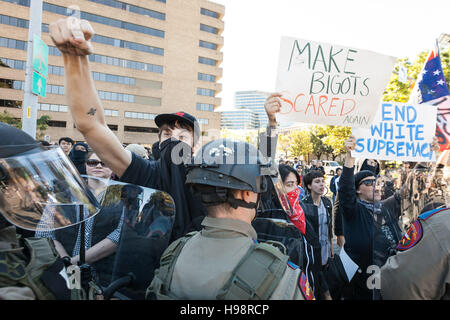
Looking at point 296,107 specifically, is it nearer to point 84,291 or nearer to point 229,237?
point 229,237

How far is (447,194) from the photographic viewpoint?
2504 mm

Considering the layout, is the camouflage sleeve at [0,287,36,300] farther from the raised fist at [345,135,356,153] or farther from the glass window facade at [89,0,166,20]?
the glass window facade at [89,0,166,20]

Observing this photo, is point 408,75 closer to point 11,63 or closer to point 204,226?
point 204,226

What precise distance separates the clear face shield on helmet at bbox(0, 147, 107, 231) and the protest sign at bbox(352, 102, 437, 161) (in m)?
3.44

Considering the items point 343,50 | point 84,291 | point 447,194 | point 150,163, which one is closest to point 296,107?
point 343,50

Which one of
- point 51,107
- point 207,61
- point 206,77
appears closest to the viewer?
point 51,107

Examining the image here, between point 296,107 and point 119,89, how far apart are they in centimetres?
5167

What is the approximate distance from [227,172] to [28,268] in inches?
36.1

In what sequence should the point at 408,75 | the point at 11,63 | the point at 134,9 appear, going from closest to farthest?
1. the point at 408,75
2. the point at 11,63
3. the point at 134,9

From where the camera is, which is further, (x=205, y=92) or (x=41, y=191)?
(x=205, y=92)

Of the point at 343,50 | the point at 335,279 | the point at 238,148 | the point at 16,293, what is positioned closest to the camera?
the point at 16,293

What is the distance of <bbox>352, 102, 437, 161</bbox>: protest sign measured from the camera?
154 inches

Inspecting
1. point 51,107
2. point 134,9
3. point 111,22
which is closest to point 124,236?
point 51,107

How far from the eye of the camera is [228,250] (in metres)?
1.34
